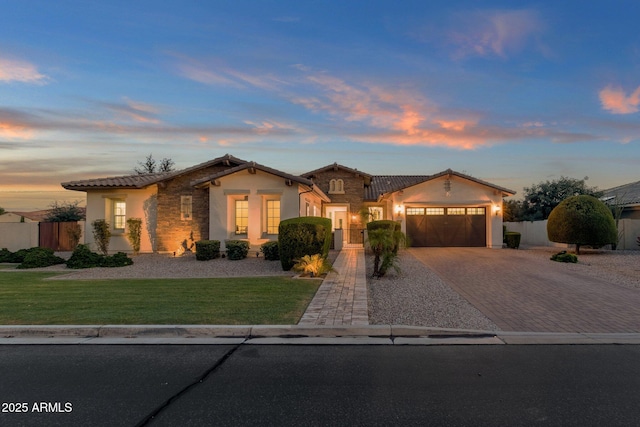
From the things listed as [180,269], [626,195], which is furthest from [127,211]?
[626,195]

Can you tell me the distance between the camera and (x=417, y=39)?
14125mm

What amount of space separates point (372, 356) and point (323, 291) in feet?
14.8

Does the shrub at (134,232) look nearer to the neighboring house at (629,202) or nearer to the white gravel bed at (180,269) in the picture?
the white gravel bed at (180,269)

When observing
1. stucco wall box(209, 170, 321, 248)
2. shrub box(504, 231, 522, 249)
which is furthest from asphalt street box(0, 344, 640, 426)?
shrub box(504, 231, 522, 249)

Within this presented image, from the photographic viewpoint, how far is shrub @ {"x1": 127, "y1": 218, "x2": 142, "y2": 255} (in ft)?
63.9

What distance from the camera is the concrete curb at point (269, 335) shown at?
19.5ft

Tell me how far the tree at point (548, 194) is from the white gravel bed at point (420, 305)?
85.6 ft

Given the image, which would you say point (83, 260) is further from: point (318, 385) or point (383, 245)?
point (318, 385)

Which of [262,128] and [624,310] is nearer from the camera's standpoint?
[624,310]

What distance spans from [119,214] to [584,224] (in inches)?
952

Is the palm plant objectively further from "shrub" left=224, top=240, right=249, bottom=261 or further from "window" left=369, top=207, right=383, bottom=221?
"window" left=369, top=207, right=383, bottom=221

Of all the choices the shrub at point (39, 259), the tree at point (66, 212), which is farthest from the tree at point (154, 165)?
the shrub at point (39, 259)

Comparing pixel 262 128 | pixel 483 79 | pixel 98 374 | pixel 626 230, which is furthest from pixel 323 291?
pixel 626 230

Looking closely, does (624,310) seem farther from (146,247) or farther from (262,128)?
(146,247)
